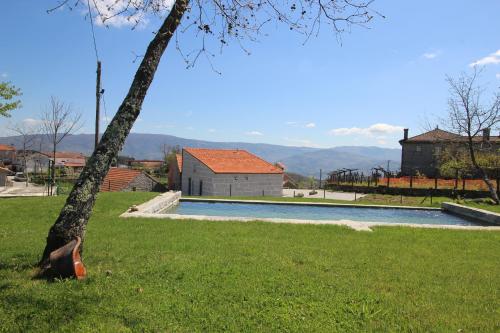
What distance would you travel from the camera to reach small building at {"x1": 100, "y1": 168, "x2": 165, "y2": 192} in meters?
32.5

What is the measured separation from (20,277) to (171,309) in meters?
2.20

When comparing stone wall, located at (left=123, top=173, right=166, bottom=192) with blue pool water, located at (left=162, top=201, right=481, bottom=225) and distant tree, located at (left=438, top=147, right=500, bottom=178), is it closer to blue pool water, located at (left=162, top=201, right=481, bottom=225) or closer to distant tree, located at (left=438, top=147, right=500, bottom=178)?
blue pool water, located at (left=162, top=201, right=481, bottom=225)

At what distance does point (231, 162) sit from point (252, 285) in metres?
32.3

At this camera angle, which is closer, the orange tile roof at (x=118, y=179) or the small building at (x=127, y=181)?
the orange tile roof at (x=118, y=179)

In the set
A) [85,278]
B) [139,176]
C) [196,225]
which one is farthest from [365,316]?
[139,176]

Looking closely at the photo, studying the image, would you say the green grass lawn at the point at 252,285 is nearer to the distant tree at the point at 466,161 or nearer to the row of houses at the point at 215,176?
the distant tree at the point at 466,161

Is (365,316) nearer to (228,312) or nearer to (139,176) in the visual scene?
(228,312)

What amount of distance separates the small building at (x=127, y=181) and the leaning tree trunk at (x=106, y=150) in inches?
1089

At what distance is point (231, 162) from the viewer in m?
37.2

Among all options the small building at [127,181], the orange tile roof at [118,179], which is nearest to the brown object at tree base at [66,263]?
the orange tile roof at [118,179]

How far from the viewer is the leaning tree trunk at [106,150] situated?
529cm

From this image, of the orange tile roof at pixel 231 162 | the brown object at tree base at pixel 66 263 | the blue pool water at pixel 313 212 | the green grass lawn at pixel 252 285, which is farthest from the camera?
the orange tile roof at pixel 231 162

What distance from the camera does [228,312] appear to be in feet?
13.6

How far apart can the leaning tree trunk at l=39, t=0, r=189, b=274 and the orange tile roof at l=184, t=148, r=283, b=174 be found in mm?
28583
